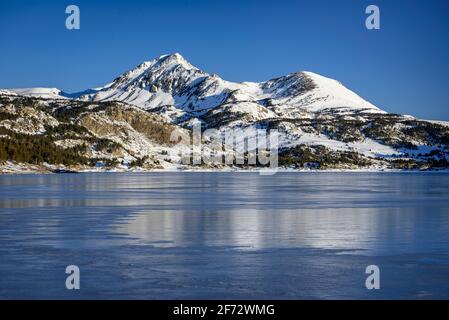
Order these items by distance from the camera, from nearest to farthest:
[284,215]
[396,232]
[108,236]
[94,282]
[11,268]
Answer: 1. [94,282]
2. [11,268]
3. [108,236]
4. [396,232]
5. [284,215]

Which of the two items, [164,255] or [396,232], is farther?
[396,232]

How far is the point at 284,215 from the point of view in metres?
50.5

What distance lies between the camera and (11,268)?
2616 centimetres

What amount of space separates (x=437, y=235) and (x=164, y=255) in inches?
692

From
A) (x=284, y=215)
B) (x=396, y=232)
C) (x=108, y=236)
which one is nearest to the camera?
(x=108, y=236)
